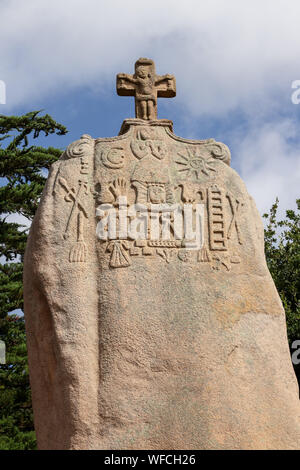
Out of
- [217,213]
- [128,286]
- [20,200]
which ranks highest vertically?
[20,200]

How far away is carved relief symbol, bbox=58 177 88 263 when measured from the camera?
413cm

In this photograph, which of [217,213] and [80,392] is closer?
[80,392]

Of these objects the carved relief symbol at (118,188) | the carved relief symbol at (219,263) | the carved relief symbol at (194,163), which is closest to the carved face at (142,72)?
the carved relief symbol at (194,163)

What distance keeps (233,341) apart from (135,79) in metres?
2.37

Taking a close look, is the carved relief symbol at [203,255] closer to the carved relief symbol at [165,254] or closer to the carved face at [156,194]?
the carved relief symbol at [165,254]

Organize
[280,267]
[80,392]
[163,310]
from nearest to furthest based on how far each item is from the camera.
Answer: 1. [80,392]
2. [163,310]
3. [280,267]

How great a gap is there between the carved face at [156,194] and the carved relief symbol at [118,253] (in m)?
0.42

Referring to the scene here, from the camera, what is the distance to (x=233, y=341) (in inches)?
161

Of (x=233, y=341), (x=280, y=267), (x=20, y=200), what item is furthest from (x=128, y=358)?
(x=280, y=267)

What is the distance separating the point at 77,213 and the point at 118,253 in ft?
1.43

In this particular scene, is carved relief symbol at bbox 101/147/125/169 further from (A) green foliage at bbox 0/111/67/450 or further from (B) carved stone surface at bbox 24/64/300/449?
(A) green foliage at bbox 0/111/67/450

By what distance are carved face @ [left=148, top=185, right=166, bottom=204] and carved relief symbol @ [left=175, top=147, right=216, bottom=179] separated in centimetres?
26

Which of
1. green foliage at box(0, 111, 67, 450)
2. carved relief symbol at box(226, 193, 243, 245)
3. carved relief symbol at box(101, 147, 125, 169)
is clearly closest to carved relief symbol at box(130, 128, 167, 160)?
carved relief symbol at box(101, 147, 125, 169)

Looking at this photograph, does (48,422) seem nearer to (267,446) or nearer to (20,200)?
(267,446)
